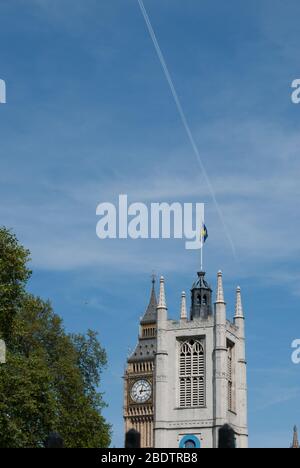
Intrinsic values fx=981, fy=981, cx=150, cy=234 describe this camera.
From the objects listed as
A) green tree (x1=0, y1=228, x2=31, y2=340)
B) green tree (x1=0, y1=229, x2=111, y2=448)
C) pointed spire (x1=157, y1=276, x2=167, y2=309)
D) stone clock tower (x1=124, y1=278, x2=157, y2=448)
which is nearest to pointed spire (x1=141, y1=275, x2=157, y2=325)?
stone clock tower (x1=124, y1=278, x2=157, y2=448)

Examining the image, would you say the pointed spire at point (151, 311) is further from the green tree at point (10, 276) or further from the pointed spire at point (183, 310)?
the green tree at point (10, 276)

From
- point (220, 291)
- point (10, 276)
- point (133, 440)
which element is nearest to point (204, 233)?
point (220, 291)

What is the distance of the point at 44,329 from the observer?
69000mm

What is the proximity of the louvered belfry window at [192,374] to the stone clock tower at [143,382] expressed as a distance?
5678 cm

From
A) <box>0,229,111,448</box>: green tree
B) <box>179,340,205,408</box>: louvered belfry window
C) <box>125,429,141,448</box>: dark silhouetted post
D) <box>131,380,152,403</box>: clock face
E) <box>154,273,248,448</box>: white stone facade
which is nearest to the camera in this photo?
<box>125,429,141,448</box>: dark silhouetted post

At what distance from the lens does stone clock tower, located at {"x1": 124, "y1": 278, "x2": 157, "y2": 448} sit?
534ft

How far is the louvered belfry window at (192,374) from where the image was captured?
98.3 meters

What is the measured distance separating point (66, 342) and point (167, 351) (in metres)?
34.7

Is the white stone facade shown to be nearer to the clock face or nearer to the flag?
the flag

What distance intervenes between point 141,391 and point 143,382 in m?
1.81

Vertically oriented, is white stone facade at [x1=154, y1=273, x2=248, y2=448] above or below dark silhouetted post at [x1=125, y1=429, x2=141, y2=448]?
above

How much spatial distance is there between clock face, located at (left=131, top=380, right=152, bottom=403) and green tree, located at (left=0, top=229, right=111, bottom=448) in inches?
3751
